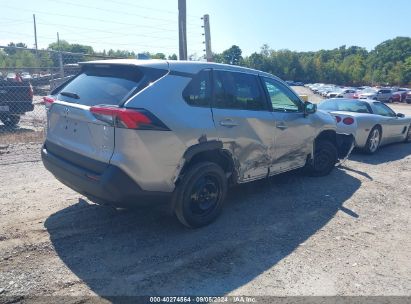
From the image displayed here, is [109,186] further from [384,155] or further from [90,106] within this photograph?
[384,155]

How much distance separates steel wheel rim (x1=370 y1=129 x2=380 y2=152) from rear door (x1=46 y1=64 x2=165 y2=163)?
707 cm

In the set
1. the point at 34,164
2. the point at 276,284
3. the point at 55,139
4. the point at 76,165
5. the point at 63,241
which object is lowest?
the point at 276,284

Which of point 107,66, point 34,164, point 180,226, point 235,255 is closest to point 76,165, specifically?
point 107,66

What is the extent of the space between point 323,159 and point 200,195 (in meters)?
3.39

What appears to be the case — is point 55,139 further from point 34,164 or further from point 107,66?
point 34,164

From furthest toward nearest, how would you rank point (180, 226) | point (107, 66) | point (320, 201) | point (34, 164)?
point (34, 164)
point (320, 201)
point (180, 226)
point (107, 66)

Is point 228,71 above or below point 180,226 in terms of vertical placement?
above

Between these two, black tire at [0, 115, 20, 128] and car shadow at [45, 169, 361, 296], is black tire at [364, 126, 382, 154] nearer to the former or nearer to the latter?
car shadow at [45, 169, 361, 296]

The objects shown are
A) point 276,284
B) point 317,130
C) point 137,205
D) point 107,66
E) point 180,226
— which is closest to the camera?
point 276,284

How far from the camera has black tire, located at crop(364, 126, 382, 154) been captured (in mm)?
8656

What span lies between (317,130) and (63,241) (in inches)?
171

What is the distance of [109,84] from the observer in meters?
3.69

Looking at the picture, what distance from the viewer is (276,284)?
319 cm

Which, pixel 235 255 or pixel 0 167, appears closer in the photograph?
pixel 235 255
